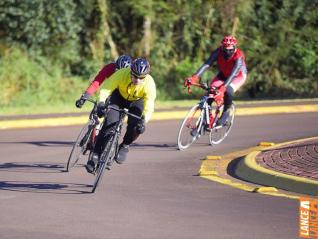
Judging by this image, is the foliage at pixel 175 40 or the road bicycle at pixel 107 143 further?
the foliage at pixel 175 40

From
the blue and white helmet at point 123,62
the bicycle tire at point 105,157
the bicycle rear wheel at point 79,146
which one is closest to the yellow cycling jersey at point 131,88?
the bicycle tire at point 105,157

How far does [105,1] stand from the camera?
93.4 ft

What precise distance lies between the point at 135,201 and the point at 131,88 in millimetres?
1959

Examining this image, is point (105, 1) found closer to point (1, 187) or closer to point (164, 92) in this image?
point (164, 92)

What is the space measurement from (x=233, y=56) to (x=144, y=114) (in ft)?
15.5

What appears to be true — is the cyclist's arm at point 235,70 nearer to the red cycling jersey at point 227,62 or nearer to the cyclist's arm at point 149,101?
the red cycling jersey at point 227,62

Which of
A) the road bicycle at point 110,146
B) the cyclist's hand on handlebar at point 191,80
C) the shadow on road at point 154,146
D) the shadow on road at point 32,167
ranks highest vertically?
the cyclist's hand on handlebar at point 191,80

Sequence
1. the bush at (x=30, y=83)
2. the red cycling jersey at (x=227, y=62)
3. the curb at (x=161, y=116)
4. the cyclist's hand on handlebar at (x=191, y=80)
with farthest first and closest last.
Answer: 1. the bush at (x=30, y=83)
2. the curb at (x=161, y=116)
3. the red cycling jersey at (x=227, y=62)
4. the cyclist's hand on handlebar at (x=191, y=80)

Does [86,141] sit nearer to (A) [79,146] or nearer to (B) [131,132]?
(A) [79,146]

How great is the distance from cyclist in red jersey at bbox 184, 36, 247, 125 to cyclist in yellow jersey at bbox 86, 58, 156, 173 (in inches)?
137

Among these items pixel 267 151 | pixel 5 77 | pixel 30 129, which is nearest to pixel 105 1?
pixel 5 77

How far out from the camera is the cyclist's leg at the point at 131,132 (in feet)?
36.9

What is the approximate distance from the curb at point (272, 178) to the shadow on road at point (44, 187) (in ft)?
7.01

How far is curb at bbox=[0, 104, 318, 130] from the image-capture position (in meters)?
19.0
